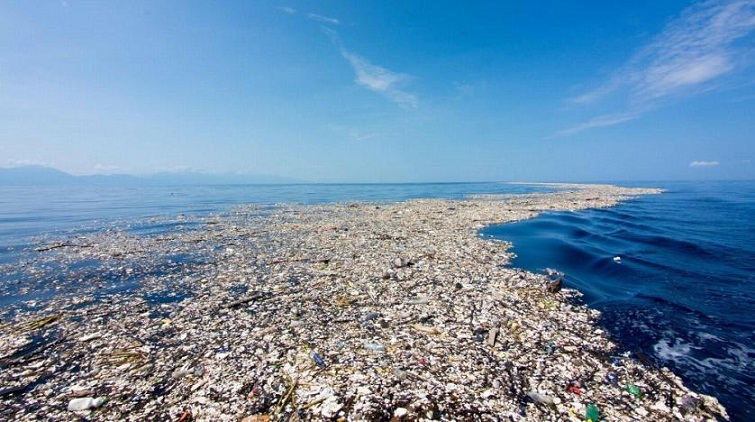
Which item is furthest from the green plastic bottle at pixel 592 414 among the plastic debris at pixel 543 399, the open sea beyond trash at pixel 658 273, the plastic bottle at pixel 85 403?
the plastic bottle at pixel 85 403

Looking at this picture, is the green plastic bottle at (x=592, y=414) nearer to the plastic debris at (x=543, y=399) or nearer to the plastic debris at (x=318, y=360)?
the plastic debris at (x=543, y=399)

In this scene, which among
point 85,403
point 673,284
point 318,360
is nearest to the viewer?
point 85,403

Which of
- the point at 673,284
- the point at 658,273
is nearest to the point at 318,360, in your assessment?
the point at 673,284

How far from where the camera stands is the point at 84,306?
30.1 ft

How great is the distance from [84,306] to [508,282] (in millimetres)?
13540

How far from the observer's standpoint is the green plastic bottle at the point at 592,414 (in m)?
4.80

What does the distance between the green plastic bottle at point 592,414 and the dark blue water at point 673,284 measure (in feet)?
7.58

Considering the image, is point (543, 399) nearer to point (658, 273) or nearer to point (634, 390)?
point (634, 390)

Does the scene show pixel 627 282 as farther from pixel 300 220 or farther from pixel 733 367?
pixel 300 220

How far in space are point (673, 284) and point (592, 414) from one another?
9.90 m

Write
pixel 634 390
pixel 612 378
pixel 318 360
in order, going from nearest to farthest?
pixel 634 390 → pixel 612 378 → pixel 318 360

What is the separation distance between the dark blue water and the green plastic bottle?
2312mm

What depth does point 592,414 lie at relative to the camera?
488 cm

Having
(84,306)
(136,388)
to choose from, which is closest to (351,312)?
(136,388)
